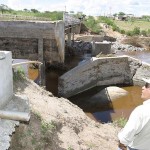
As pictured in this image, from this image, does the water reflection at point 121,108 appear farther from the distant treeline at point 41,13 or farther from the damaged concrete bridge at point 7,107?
the distant treeline at point 41,13

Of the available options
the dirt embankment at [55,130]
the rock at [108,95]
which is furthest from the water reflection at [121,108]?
the dirt embankment at [55,130]

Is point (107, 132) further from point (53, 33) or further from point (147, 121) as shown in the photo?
point (53, 33)

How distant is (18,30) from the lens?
19.7m

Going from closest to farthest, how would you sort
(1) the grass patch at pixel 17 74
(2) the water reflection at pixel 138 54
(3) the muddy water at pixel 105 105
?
(1) the grass patch at pixel 17 74 → (3) the muddy water at pixel 105 105 → (2) the water reflection at pixel 138 54

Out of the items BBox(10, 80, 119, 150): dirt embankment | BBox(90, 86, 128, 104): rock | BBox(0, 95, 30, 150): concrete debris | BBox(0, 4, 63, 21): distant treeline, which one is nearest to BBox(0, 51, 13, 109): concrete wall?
BBox(0, 95, 30, 150): concrete debris

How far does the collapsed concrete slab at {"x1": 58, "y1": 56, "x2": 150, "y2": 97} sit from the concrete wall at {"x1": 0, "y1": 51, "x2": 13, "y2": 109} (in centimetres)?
1546

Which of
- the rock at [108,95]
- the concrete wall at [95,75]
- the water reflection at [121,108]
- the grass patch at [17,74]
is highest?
the grass patch at [17,74]

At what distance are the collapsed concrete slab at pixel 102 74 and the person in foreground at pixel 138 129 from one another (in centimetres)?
1751

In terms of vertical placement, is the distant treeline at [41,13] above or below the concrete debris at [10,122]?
below

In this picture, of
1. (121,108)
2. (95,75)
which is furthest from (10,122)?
(95,75)

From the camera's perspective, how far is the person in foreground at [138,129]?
3.70m

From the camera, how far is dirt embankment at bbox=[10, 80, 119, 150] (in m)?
6.54

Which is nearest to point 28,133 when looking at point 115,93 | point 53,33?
point 53,33

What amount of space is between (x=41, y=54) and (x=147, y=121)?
674 inches
